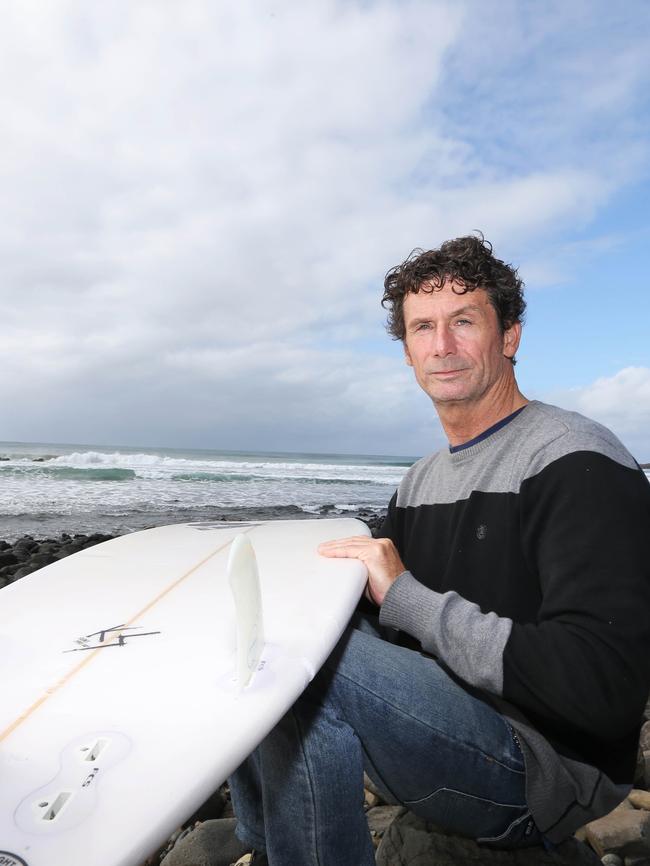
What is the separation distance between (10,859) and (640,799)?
7.19ft

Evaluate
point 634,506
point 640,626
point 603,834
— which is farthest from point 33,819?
point 603,834

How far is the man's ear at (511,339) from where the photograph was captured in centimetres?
198

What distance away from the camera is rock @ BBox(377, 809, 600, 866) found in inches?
59.7

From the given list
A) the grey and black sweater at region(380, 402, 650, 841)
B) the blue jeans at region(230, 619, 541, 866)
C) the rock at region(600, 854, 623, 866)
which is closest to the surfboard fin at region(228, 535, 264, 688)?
the blue jeans at region(230, 619, 541, 866)

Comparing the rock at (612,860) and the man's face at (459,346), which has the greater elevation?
the man's face at (459,346)

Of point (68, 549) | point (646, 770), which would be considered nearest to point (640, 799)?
point (646, 770)

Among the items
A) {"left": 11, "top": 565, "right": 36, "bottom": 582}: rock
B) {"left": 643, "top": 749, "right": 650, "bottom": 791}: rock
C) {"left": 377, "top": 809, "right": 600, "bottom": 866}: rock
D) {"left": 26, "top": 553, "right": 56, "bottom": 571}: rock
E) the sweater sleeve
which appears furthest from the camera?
{"left": 26, "top": 553, "right": 56, "bottom": 571}: rock

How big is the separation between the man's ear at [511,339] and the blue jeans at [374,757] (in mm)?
1070

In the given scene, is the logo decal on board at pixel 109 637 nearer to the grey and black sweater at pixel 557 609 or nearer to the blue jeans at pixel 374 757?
the blue jeans at pixel 374 757

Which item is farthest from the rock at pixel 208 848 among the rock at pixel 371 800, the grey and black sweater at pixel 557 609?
the grey and black sweater at pixel 557 609

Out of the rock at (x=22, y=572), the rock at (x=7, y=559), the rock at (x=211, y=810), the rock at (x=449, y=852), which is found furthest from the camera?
the rock at (x=7, y=559)

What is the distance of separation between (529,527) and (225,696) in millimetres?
763

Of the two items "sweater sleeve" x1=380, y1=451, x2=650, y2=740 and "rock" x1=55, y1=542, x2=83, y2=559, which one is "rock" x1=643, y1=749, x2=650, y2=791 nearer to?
"sweater sleeve" x1=380, y1=451, x2=650, y2=740

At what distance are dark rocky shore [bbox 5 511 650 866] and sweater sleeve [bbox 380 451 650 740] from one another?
1.83ft
